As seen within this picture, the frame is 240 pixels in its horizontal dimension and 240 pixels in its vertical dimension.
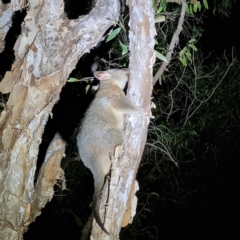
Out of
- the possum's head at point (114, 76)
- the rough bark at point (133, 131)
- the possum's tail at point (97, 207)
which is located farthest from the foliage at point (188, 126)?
the rough bark at point (133, 131)

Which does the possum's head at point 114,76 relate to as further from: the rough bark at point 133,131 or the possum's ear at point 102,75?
the rough bark at point 133,131

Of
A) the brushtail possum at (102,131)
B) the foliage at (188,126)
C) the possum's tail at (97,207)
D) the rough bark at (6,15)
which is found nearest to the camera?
the possum's tail at (97,207)

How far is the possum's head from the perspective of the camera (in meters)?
3.59

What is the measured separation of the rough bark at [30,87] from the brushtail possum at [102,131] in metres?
0.48

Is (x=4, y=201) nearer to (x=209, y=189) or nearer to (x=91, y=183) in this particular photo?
(x=91, y=183)

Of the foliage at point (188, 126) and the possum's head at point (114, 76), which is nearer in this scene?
the possum's head at point (114, 76)

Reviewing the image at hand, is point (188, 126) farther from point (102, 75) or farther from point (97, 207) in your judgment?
point (97, 207)

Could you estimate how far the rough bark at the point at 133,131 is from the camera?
2.33m

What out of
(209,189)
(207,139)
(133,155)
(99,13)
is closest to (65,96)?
(99,13)

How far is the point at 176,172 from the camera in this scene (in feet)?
23.0

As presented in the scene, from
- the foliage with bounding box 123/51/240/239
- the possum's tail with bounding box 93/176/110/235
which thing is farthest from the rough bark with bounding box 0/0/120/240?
the foliage with bounding box 123/51/240/239

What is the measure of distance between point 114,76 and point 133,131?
4.69 feet

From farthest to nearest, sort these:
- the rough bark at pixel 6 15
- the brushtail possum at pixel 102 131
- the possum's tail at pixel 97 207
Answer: the rough bark at pixel 6 15, the brushtail possum at pixel 102 131, the possum's tail at pixel 97 207

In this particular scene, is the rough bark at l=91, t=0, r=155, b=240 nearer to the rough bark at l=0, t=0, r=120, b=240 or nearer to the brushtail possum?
the brushtail possum
